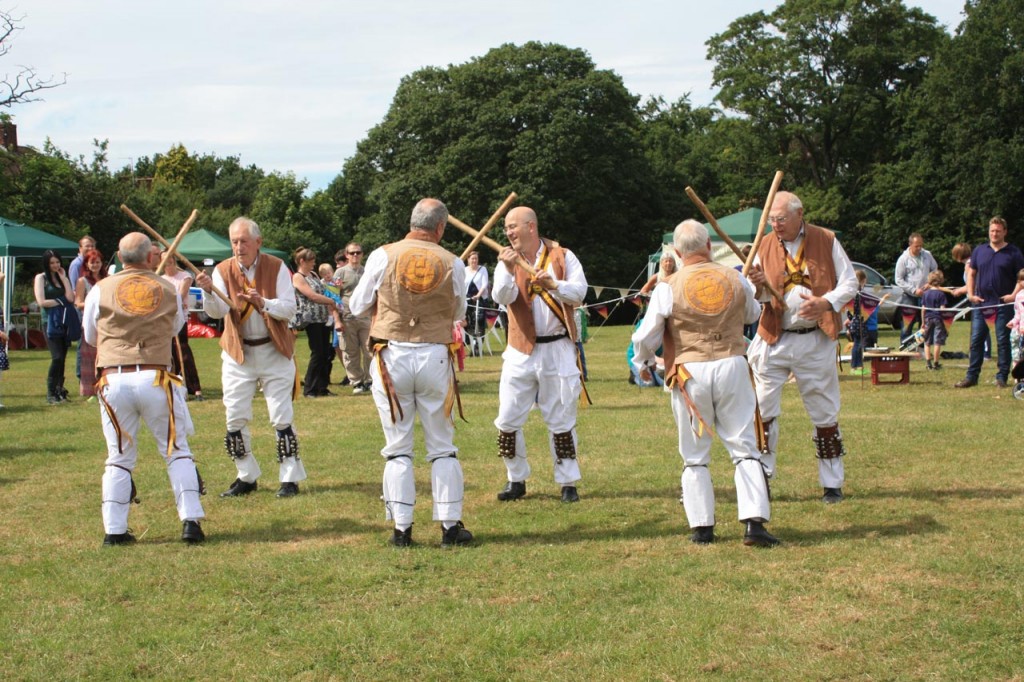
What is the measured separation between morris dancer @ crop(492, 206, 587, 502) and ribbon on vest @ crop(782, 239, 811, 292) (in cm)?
140

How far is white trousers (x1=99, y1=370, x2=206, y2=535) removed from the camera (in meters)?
6.54

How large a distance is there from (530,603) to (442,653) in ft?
2.53

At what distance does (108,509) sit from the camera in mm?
6656

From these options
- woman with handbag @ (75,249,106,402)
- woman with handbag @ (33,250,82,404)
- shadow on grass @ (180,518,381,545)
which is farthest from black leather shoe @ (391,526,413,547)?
woman with handbag @ (33,250,82,404)

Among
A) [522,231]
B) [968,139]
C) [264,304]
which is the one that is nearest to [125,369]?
[264,304]

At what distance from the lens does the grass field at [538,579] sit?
467 centimetres

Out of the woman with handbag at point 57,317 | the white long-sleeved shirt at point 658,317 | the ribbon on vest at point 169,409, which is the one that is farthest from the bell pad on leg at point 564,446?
the woman with handbag at point 57,317

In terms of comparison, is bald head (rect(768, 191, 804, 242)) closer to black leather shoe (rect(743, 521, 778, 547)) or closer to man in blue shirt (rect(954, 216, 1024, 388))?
black leather shoe (rect(743, 521, 778, 547))

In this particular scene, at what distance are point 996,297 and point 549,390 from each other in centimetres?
831

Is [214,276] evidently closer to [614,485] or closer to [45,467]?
[45,467]

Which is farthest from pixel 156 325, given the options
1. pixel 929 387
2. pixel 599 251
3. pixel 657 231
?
pixel 657 231

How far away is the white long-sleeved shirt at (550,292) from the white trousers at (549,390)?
0.45 feet

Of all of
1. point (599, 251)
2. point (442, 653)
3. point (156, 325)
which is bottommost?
point (442, 653)

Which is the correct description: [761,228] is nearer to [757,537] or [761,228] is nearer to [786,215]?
[786,215]
